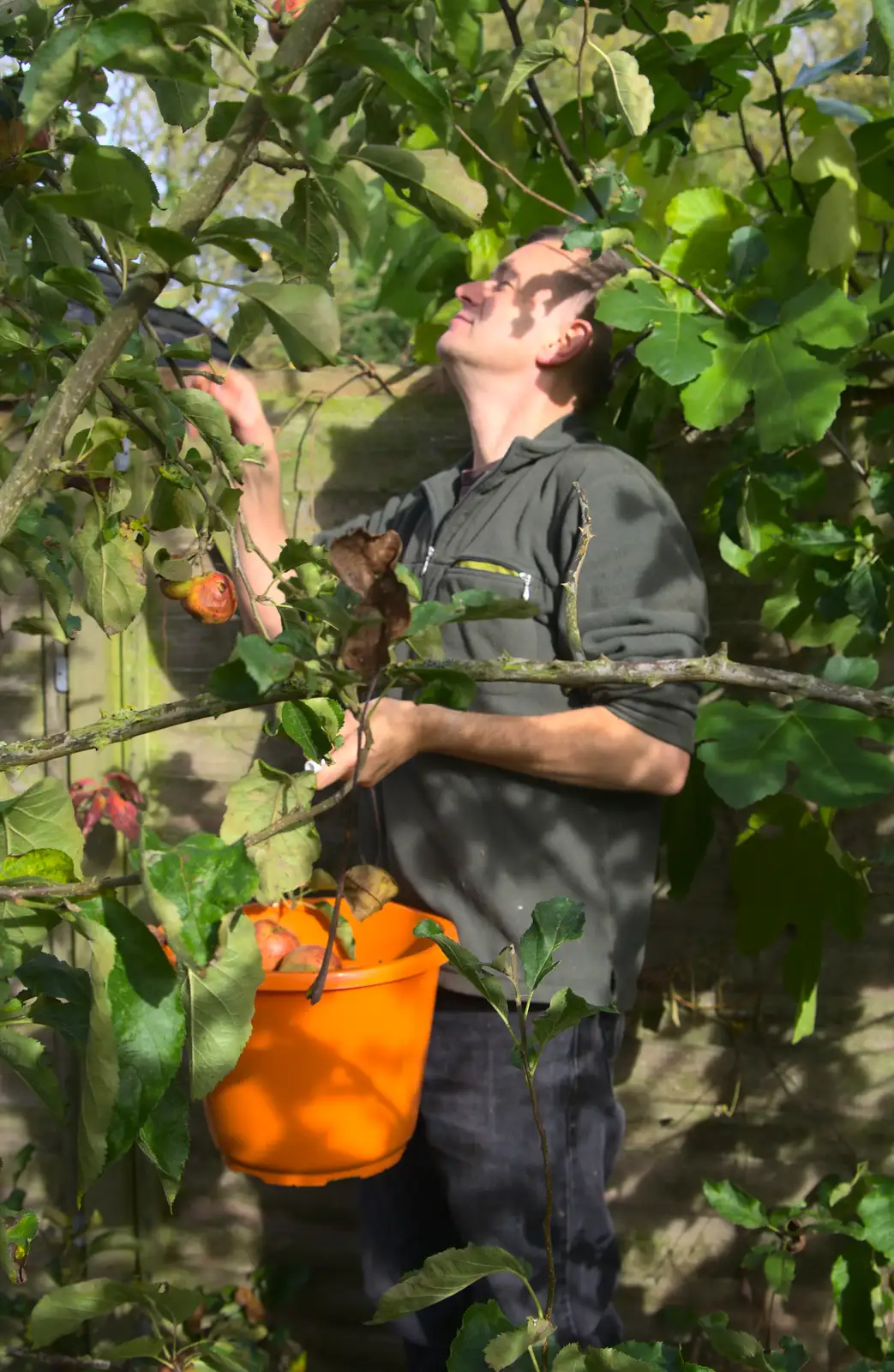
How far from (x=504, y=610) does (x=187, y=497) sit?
0.49 metres

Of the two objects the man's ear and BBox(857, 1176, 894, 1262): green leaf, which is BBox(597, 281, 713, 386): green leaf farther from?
BBox(857, 1176, 894, 1262): green leaf

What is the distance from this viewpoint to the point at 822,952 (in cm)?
211

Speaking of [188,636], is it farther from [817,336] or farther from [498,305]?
[817,336]

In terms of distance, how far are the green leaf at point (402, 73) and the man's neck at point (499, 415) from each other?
1.15 metres

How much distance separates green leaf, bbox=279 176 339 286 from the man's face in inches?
41.2

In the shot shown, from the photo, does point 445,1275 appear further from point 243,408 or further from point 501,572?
point 243,408

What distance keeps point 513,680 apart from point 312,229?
39 cm

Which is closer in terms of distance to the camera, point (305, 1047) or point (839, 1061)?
point (305, 1047)

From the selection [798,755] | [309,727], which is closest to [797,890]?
[798,755]

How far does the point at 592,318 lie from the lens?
200 cm

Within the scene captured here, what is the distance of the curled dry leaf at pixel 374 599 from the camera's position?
2.41ft

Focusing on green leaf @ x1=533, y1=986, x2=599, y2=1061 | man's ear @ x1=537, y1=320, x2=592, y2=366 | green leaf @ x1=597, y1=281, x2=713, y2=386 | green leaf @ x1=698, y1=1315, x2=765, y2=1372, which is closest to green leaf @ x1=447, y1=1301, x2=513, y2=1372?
green leaf @ x1=533, y1=986, x2=599, y2=1061

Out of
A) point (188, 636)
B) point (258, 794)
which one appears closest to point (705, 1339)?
point (188, 636)

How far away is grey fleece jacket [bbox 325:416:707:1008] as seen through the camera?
1.76 m
